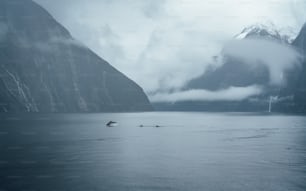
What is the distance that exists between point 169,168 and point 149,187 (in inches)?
687

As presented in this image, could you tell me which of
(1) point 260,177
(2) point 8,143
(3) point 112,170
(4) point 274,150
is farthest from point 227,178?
(2) point 8,143

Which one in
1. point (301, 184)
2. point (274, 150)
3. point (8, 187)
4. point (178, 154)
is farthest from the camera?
point (274, 150)

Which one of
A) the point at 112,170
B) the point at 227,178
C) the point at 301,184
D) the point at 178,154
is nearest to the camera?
the point at 301,184

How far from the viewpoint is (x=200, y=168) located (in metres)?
79.8

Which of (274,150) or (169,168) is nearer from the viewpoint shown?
(169,168)

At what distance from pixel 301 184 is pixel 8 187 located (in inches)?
1668

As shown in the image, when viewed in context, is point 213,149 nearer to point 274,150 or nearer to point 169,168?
point 274,150

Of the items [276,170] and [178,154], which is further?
[178,154]

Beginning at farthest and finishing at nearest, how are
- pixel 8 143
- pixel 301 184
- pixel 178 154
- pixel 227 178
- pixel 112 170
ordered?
pixel 8 143, pixel 178 154, pixel 112 170, pixel 227 178, pixel 301 184

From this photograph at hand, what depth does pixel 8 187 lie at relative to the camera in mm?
60906

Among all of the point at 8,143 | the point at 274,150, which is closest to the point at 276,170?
the point at 274,150

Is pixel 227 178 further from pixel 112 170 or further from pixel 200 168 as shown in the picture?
pixel 112 170

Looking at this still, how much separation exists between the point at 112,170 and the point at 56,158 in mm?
18418

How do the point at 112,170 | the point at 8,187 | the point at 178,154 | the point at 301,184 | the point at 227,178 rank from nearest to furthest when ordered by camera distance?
the point at 8,187 → the point at 301,184 → the point at 227,178 → the point at 112,170 → the point at 178,154
